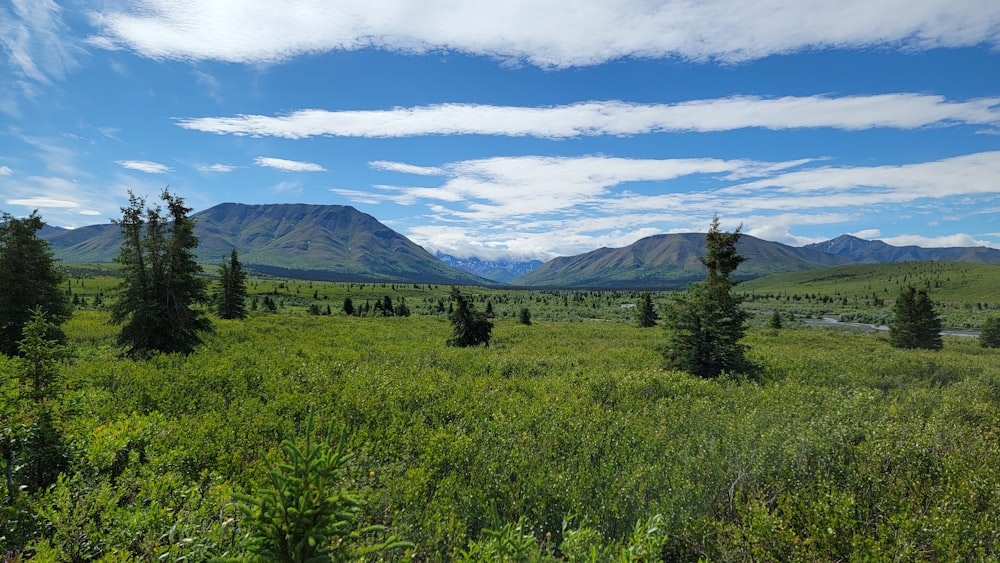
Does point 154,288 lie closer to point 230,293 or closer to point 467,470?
point 467,470

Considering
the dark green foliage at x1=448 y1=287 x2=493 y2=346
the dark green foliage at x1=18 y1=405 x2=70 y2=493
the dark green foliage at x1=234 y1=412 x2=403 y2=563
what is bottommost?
the dark green foliage at x1=448 y1=287 x2=493 y2=346

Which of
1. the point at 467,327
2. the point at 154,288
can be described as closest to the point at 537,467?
the point at 154,288

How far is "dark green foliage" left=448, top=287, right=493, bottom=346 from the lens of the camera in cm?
2975

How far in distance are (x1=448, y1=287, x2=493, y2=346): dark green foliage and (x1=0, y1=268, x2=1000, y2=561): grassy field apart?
16.4 meters

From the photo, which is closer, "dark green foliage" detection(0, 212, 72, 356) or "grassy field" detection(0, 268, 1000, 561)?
"grassy field" detection(0, 268, 1000, 561)

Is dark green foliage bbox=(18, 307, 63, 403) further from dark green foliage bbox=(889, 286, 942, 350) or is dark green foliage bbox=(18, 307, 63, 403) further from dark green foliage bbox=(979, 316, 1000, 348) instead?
dark green foliage bbox=(979, 316, 1000, 348)

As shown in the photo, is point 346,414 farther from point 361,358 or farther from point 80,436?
point 361,358

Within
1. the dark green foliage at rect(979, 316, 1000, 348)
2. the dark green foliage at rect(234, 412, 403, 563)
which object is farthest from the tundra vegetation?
the dark green foliage at rect(979, 316, 1000, 348)

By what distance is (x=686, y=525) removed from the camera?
583 cm

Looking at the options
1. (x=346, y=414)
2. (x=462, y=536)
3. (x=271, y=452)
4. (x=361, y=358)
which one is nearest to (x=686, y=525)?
(x=462, y=536)

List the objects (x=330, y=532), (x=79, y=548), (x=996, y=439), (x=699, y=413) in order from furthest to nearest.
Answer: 1. (x=699, y=413)
2. (x=996, y=439)
3. (x=79, y=548)
4. (x=330, y=532)

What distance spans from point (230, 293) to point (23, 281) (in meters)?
27.7

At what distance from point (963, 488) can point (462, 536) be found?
7735 mm

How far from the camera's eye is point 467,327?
3000 centimetres
